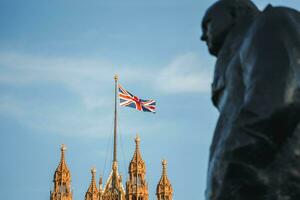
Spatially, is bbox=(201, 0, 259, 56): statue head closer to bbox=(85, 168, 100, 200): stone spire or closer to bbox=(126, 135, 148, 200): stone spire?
bbox=(126, 135, 148, 200): stone spire

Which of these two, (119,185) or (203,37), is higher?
(119,185)

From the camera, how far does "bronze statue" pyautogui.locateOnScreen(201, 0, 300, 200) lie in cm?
234

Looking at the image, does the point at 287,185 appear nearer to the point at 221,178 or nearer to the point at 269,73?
the point at 221,178

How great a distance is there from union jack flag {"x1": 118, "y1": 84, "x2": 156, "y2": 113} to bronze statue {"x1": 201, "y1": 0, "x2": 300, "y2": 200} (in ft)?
128

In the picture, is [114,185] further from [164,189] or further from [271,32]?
[271,32]

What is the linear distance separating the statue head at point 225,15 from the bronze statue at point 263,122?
0.87ft

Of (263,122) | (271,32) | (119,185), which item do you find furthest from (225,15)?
(119,185)

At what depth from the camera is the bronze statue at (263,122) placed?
7.68ft

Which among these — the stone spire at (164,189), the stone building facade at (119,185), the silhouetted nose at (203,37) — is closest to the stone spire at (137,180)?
the stone building facade at (119,185)

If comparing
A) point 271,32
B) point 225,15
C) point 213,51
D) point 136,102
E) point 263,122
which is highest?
point 136,102

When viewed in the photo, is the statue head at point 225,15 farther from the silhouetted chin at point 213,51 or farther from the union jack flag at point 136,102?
the union jack flag at point 136,102

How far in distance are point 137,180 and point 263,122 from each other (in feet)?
136

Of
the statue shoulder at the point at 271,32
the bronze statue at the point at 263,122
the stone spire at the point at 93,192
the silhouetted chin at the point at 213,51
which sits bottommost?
the bronze statue at the point at 263,122

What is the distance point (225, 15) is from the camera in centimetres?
286
